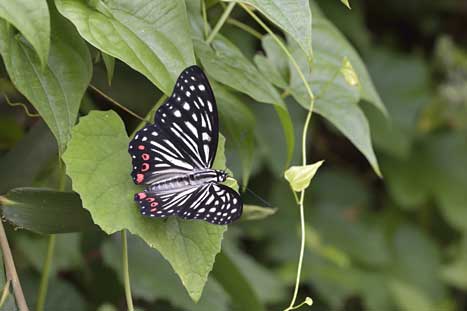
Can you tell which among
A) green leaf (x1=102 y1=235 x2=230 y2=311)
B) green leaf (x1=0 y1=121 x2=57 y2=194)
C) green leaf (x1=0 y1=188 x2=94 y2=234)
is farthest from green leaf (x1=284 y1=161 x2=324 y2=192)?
green leaf (x1=102 y1=235 x2=230 y2=311)

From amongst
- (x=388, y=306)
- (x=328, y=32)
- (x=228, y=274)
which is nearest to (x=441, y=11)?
(x=388, y=306)

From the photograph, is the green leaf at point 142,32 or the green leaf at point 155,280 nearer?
the green leaf at point 142,32

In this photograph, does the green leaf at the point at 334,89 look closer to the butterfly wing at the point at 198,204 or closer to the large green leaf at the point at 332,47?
the large green leaf at the point at 332,47

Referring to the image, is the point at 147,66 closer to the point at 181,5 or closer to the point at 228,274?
the point at 181,5

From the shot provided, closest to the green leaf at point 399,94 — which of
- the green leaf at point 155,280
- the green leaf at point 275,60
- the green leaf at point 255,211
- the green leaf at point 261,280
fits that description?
the green leaf at point 261,280

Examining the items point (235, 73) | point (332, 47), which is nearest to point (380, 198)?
point (332, 47)

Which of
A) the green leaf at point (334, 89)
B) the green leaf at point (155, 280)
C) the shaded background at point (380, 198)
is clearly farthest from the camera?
the shaded background at point (380, 198)

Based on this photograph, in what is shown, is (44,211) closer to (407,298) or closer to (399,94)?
(407,298)
